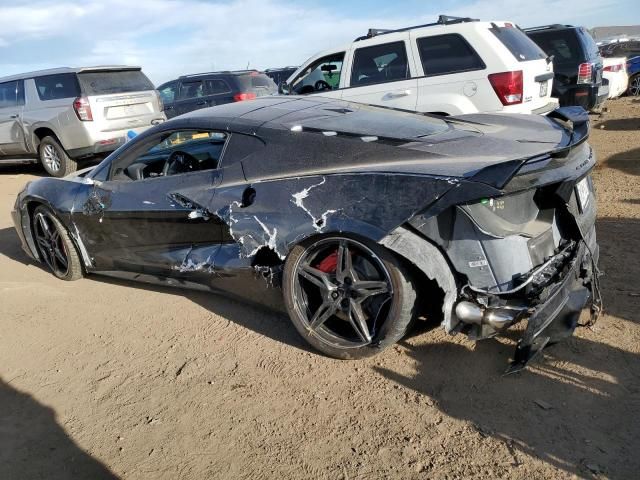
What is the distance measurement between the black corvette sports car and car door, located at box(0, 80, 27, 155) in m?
7.24

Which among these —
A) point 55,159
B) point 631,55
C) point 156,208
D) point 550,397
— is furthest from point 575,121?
point 631,55

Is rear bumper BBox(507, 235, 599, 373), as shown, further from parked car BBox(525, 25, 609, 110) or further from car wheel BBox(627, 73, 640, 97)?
car wheel BBox(627, 73, 640, 97)

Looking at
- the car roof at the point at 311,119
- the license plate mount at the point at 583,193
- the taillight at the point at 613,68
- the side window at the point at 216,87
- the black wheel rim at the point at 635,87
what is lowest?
the black wheel rim at the point at 635,87

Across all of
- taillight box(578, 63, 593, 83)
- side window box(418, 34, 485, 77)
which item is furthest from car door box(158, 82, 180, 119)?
taillight box(578, 63, 593, 83)

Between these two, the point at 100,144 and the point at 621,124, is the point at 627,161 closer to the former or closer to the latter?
the point at 621,124

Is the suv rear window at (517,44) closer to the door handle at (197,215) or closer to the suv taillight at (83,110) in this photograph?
the door handle at (197,215)

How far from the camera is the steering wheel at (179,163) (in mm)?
3911

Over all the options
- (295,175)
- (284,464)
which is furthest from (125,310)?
(284,464)

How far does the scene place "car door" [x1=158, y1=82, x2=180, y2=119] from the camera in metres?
12.0

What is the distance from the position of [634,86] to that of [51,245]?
1556 cm

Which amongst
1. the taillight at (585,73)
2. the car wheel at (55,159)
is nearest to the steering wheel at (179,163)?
the car wheel at (55,159)

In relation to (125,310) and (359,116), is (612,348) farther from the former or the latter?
(125,310)

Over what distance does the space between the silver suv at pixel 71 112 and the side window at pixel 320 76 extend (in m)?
3.36

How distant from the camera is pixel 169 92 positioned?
1251 centimetres
